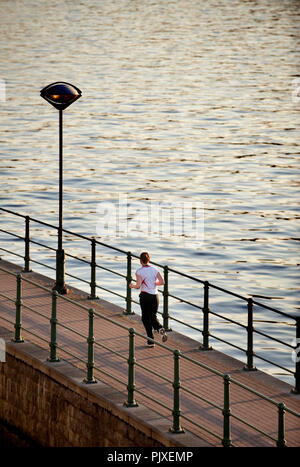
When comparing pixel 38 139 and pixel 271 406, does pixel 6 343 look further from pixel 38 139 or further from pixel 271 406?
pixel 38 139

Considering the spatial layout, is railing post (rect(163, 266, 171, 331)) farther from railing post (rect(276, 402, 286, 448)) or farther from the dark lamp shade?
railing post (rect(276, 402, 286, 448))

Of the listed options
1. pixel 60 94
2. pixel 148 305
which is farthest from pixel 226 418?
pixel 60 94

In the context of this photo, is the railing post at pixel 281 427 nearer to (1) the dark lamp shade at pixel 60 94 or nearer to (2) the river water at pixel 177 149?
(1) the dark lamp shade at pixel 60 94

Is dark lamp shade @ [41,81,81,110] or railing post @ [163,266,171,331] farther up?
dark lamp shade @ [41,81,81,110]

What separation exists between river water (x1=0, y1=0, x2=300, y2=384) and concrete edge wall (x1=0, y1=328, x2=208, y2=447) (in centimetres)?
896

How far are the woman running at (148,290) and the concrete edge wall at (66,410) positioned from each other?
1.88 meters

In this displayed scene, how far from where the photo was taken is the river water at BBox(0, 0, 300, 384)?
119 feet

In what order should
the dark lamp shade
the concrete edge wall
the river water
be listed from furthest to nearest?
the river water, the dark lamp shade, the concrete edge wall

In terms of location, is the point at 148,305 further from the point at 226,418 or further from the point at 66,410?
the point at 226,418

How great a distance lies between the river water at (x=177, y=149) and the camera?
3638 cm

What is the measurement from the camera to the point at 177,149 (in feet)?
190

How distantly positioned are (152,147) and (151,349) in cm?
3964

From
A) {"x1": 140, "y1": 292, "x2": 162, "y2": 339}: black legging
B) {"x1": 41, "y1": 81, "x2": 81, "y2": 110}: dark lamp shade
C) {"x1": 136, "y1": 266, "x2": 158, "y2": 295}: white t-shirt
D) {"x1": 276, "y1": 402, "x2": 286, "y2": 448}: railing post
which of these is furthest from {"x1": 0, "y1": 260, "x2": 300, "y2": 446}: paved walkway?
{"x1": 41, "y1": 81, "x2": 81, "y2": 110}: dark lamp shade

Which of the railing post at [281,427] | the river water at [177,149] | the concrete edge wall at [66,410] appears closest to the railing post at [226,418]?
the concrete edge wall at [66,410]
